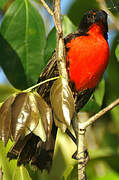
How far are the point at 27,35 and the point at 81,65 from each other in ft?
1.78

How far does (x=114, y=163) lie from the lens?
10.4 feet

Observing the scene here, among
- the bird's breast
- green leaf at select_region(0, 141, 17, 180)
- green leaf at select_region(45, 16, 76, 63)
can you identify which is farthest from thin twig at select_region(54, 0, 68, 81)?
green leaf at select_region(45, 16, 76, 63)

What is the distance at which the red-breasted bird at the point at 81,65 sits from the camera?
8.63ft

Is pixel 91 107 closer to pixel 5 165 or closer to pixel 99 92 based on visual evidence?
pixel 99 92

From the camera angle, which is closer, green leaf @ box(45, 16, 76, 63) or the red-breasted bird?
the red-breasted bird

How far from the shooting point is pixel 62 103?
5.07ft

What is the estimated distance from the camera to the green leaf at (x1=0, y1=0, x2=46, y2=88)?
9.36ft

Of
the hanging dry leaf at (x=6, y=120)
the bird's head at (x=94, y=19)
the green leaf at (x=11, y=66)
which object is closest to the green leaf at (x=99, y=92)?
the bird's head at (x=94, y=19)

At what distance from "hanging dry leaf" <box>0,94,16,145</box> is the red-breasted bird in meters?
1.01

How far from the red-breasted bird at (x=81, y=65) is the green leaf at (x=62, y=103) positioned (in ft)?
3.13

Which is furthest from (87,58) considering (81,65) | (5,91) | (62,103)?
(62,103)

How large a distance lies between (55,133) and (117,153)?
67 centimetres

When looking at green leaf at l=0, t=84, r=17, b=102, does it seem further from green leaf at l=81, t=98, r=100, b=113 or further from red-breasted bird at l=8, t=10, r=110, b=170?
green leaf at l=81, t=98, r=100, b=113

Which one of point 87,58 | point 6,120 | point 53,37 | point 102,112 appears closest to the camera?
point 6,120
